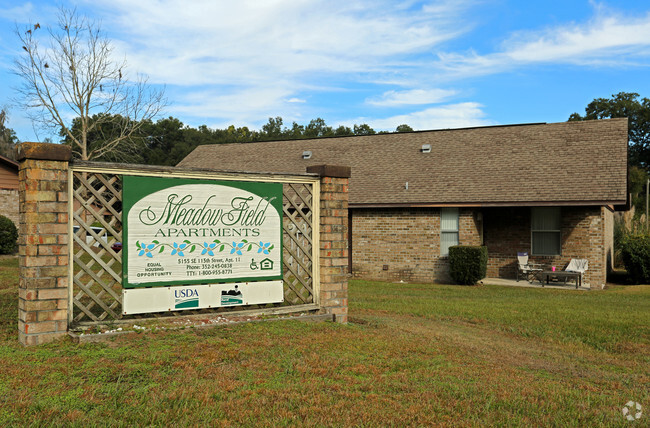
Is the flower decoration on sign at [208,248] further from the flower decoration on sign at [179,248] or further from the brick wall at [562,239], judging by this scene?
the brick wall at [562,239]

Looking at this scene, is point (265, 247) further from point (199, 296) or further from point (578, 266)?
point (578, 266)

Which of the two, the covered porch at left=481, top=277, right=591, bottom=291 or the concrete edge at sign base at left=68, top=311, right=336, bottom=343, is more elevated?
the concrete edge at sign base at left=68, top=311, right=336, bottom=343

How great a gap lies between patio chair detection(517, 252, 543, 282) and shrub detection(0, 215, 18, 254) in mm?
20227

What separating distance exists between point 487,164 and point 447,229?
308 cm

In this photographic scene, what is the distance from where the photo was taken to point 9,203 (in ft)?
82.2

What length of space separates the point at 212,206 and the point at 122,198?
1.21 m

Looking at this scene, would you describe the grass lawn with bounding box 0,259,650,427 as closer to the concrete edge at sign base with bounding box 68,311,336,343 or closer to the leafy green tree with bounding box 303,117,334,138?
the concrete edge at sign base with bounding box 68,311,336,343

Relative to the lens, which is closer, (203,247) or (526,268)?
(203,247)

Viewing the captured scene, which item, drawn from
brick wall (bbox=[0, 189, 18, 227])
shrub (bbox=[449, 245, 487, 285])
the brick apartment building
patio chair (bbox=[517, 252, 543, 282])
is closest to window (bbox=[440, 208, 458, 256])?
the brick apartment building

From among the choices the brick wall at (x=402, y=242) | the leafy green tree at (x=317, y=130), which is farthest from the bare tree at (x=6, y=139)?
the brick wall at (x=402, y=242)

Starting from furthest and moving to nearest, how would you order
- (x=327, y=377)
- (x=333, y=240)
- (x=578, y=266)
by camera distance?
1. (x=578, y=266)
2. (x=333, y=240)
3. (x=327, y=377)

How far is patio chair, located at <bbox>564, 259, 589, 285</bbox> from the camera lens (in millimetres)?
17183

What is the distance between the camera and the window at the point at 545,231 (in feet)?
60.2

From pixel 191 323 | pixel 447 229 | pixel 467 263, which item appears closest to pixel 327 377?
pixel 191 323
